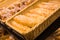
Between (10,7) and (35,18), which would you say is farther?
(10,7)

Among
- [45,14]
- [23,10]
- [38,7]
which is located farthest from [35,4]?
[45,14]

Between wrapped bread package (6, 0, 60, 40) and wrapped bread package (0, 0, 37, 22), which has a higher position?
wrapped bread package (6, 0, 60, 40)

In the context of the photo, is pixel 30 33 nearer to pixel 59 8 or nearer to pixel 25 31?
pixel 25 31

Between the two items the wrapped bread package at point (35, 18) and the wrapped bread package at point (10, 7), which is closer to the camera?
the wrapped bread package at point (35, 18)

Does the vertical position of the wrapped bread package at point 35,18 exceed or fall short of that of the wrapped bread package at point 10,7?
it exceeds it

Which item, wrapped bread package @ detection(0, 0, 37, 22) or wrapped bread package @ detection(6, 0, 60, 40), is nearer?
wrapped bread package @ detection(6, 0, 60, 40)
